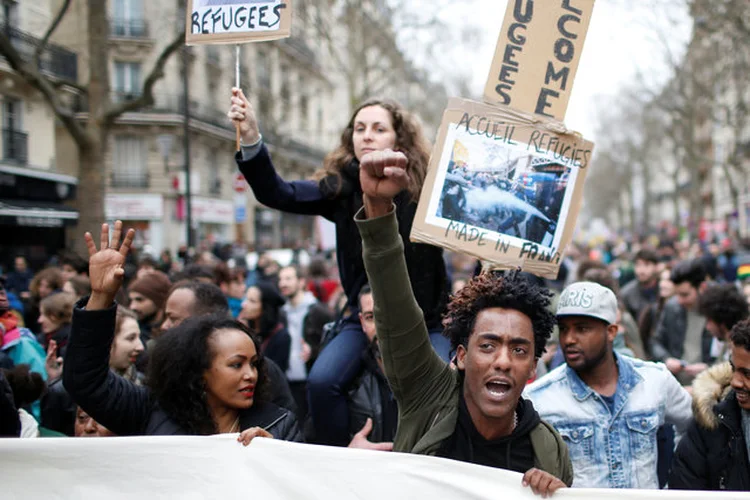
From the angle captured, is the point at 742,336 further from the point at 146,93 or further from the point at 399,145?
the point at 146,93

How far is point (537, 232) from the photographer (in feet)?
10.8

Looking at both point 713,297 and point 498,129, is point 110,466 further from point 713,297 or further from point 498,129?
point 713,297

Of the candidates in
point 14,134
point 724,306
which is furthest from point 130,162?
point 724,306

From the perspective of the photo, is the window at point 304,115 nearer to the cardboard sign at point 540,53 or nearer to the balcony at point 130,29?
the balcony at point 130,29

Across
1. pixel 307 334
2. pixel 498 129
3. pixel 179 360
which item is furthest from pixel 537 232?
pixel 307 334

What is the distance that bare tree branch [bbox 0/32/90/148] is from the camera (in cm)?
1023

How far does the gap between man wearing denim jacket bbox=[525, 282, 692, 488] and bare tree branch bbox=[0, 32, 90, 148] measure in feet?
29.8

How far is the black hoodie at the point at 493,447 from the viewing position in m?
2.56

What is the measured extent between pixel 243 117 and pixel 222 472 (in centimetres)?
Answer: 156

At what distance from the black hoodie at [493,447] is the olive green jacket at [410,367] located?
3 centimetres

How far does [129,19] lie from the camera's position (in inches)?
1326

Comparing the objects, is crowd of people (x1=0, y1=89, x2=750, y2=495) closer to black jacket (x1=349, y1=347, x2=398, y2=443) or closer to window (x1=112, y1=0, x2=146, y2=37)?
black jacket (x1=349, y1=347, x2=398, y2=443)

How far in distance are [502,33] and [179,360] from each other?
6.26ft

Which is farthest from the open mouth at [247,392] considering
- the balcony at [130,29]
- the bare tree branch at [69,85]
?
the balcony at [130,29]
